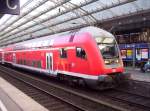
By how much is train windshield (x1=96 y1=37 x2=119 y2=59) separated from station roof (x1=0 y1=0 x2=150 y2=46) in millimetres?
10333

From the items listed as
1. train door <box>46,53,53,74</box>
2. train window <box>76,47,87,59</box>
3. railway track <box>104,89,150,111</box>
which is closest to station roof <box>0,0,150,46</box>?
train door <box>46,53,53,74</box>

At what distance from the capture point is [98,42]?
14.5 meters

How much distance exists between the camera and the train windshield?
14.5 metres

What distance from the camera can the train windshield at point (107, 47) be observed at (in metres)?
14.5

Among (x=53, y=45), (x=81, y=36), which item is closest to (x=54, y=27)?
(x=53, y=45)

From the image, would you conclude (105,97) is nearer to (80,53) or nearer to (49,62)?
(80,53)

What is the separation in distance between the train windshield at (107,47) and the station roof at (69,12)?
10333mm

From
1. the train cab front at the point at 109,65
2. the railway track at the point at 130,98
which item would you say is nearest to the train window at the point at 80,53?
the train cab front at the point at 109,65

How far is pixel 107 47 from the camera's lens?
1486cm

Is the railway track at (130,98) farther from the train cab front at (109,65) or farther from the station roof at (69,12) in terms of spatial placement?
the station roof at (69,12)

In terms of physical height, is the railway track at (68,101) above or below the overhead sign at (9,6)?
below

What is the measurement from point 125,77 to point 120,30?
1594cm

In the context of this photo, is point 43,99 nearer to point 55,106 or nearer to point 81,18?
point 55,106

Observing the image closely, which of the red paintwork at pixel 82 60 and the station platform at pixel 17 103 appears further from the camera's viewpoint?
the red paintwork at pixel 82 60
